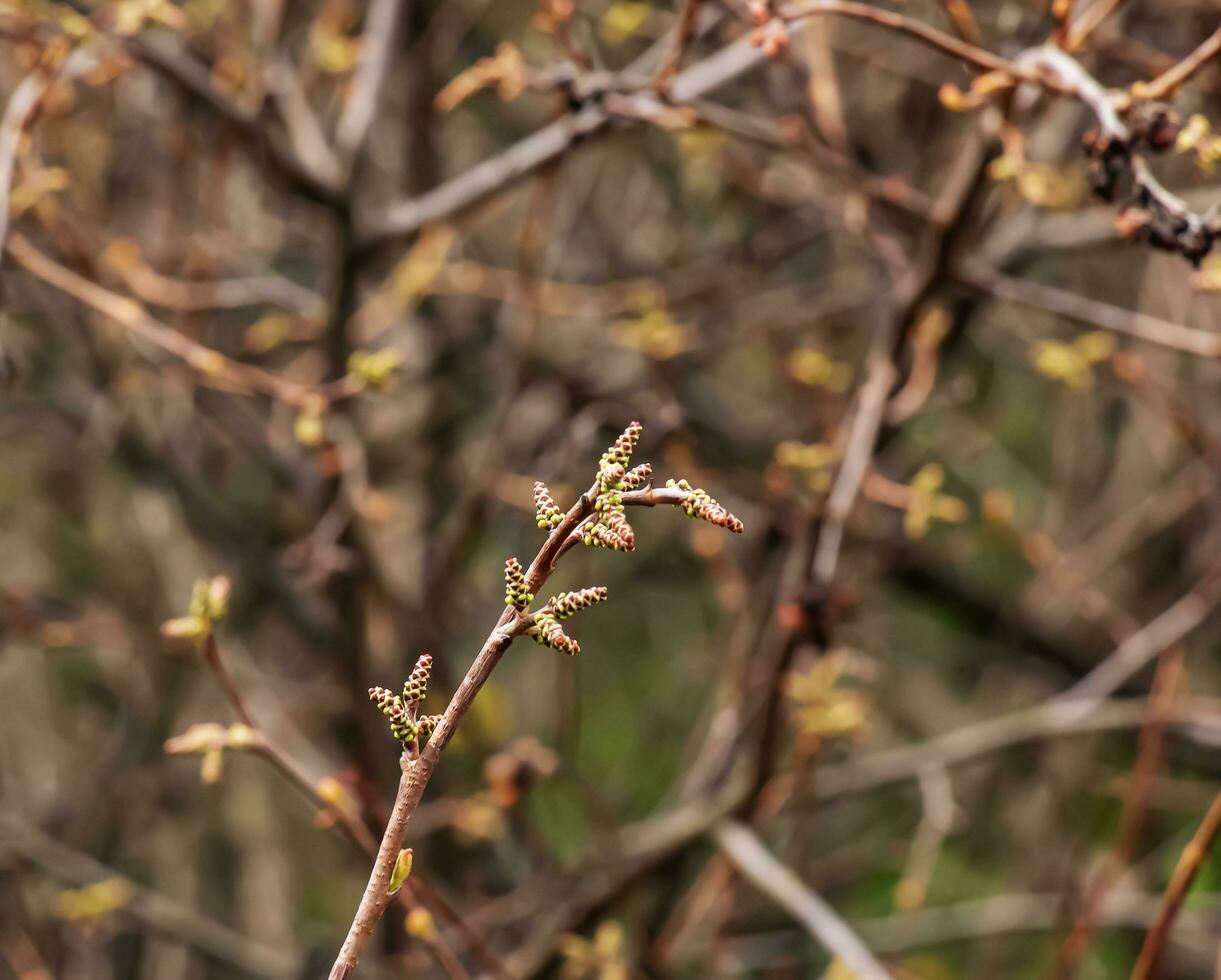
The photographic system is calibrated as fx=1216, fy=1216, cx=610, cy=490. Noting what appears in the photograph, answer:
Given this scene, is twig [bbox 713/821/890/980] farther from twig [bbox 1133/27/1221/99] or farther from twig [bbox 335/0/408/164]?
twig [bbox 335/0/408/164]

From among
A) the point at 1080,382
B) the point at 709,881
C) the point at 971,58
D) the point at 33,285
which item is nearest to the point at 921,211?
the point at 1080,382

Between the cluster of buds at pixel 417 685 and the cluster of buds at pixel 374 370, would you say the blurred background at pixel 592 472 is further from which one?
the cluster of buds at pixel 417 685


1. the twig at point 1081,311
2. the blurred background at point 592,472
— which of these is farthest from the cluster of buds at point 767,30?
the twig at point 1081,311

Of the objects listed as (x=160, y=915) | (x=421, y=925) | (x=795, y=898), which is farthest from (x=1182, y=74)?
(x=160, y=915)

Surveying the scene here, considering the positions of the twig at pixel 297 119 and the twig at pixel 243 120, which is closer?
the twig at pixel 243 120

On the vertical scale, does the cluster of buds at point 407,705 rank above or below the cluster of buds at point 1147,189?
below

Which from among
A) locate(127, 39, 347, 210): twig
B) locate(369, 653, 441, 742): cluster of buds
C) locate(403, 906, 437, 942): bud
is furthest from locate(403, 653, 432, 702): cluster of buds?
locate(127, 39, 347, 210): twig

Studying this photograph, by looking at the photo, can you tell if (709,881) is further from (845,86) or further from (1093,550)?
(845,86)
